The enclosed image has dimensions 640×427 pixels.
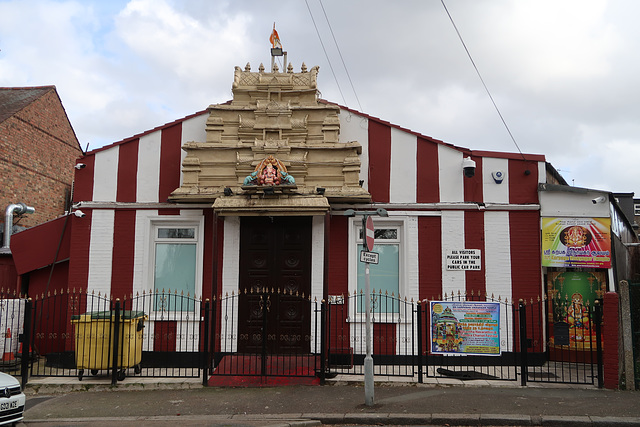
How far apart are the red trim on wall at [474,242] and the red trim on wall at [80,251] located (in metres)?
8.14

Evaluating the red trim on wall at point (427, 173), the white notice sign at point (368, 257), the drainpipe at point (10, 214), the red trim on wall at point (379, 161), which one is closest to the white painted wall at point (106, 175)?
the drainpipe at point (10, 214)

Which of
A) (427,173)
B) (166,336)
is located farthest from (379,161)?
(166,336)

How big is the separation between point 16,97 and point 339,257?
15.0 m

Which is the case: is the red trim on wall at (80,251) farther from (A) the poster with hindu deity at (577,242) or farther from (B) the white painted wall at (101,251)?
(A) the poster with hindu deity at (577,242)

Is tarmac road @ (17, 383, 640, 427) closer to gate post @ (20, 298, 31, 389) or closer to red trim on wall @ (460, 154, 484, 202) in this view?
gate post @ (20, 298, 31, 389)

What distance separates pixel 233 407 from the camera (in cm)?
858

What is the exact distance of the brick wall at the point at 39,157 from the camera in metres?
17.9

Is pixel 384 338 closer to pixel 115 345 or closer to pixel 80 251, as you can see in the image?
pixel 115 345

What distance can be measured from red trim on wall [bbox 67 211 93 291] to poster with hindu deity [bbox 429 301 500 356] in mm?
7388

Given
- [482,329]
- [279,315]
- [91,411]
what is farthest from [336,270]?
[91,411]

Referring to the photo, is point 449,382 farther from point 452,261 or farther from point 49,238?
point 49,238

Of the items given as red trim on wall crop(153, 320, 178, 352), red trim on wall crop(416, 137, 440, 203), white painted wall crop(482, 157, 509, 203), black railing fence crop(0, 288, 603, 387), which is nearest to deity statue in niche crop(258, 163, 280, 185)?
black railing fence crop(0, 288, 603, 387)

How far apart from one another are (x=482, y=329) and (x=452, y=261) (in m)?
1.83

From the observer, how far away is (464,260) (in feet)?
38.6
